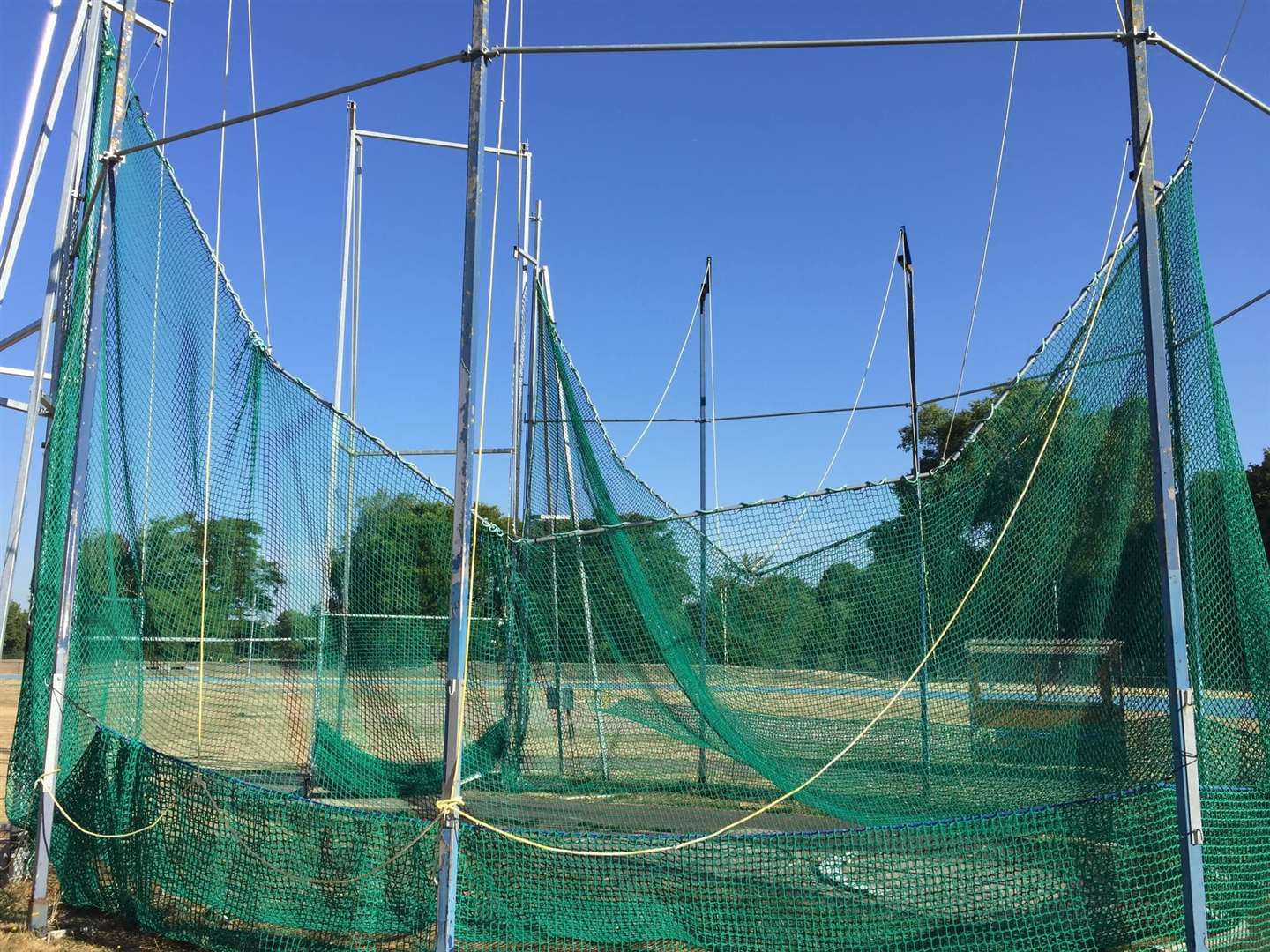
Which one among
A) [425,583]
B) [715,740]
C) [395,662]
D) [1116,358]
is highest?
[1116,358]

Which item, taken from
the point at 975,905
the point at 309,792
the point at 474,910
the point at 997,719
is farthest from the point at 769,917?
the point at 309,792

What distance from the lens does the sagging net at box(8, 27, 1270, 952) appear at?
4035 mm

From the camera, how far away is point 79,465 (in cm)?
517

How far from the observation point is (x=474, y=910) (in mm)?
4039

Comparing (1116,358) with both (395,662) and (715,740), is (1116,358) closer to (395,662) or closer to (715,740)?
(715,740)

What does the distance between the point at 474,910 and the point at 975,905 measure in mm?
1953

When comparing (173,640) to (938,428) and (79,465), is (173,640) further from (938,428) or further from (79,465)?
(938,428)

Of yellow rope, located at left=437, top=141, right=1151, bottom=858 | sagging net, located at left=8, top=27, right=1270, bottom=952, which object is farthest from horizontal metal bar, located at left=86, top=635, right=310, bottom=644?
yellow rope, located at left=437, top=141, right=1151, bottom=858

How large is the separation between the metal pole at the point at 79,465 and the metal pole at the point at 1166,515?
15.7ft

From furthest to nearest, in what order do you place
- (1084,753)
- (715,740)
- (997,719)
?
(715,740) → (997,719) → (1084,753)

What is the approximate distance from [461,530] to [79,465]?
262 cm

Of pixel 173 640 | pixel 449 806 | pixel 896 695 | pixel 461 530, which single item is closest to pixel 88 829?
pixel 173 640

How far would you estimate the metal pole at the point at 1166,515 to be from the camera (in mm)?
3516

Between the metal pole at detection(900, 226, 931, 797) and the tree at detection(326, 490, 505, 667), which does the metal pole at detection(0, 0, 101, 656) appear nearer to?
the tree at detection(326, 490, 505, 667)
